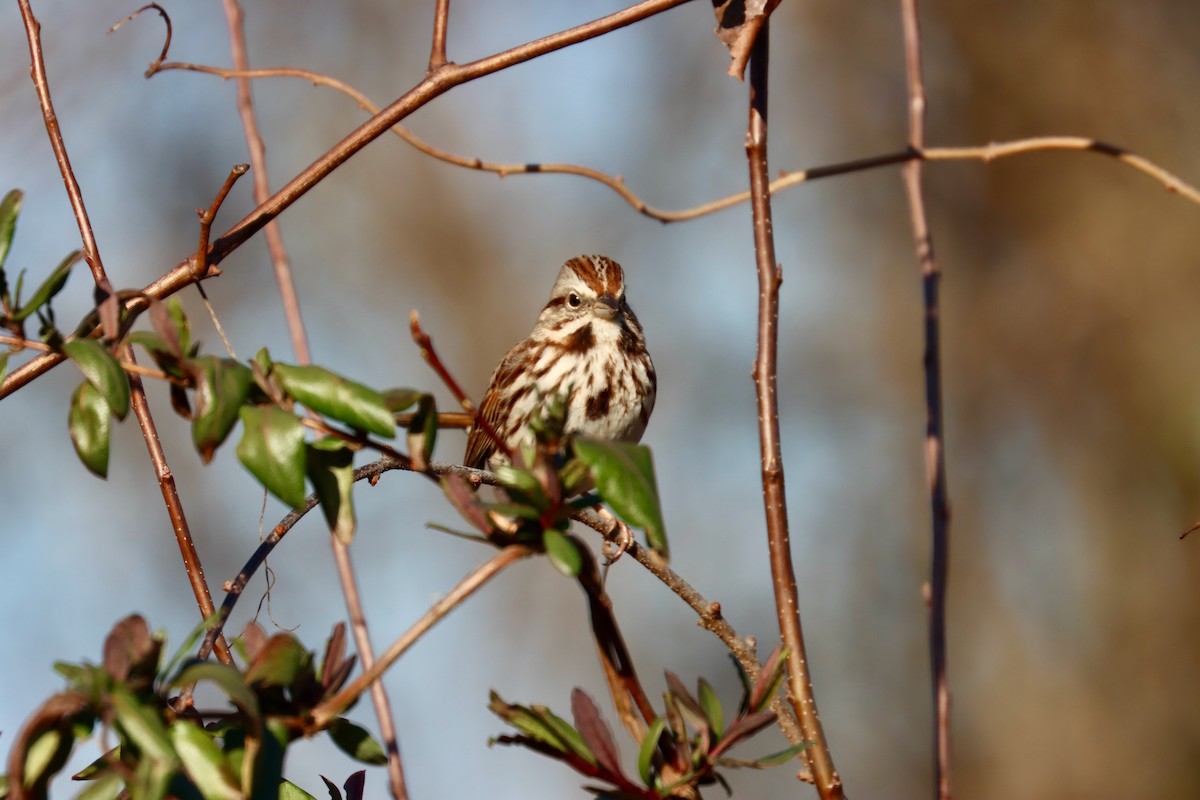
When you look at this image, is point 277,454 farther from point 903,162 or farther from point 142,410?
point 903,162

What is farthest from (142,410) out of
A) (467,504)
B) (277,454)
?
(467,504)

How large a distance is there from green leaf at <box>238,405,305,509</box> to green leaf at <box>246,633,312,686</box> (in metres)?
0.13

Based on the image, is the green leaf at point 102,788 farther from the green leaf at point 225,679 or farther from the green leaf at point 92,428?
the green leaf at point 92,428

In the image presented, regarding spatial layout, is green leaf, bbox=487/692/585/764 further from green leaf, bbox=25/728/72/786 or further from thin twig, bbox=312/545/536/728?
green leaf, bbox=25/728/72/786

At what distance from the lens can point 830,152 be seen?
438 inches

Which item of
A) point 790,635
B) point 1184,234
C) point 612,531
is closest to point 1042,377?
point 1184,234

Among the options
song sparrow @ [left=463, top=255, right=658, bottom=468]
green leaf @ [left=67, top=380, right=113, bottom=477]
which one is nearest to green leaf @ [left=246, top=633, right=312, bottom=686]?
green leaf @ [left=67, top=380, right=113, bottom=477]

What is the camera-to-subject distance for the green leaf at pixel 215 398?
3.81 ft

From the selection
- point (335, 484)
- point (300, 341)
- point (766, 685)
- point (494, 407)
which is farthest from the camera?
point (494, 407)

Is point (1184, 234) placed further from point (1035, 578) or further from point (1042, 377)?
point (1035, 578)

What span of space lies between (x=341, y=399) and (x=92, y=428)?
0.24 meters

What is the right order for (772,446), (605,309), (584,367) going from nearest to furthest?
(772,446) < (584,367) < (605,309)

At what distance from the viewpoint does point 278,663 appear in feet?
3.83

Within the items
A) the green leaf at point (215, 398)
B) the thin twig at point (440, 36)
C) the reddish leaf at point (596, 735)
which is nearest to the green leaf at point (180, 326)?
the green leaf at point (215, 398)
